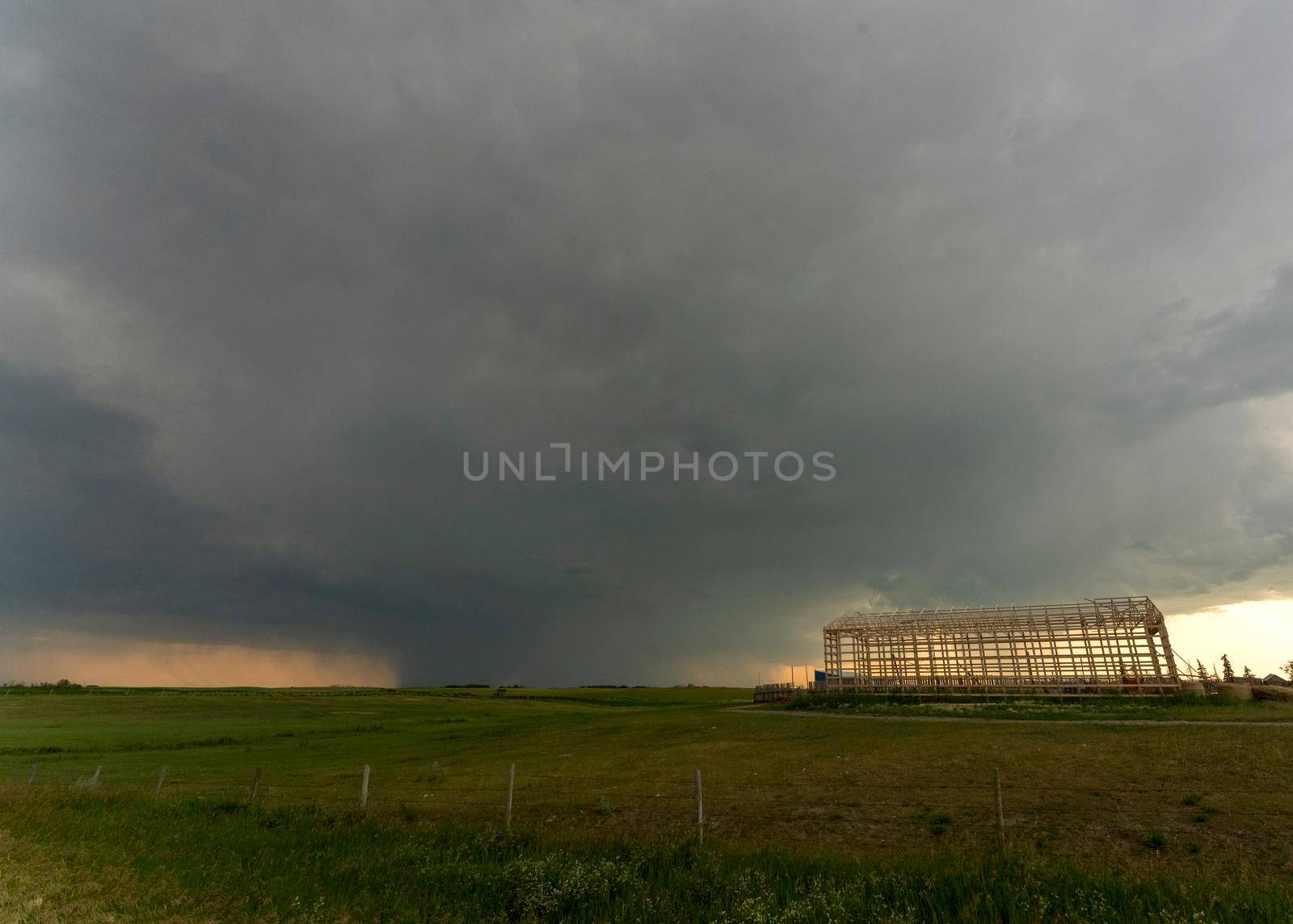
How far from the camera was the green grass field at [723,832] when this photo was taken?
1189cm

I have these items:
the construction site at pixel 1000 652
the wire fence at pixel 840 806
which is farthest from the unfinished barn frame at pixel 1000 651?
the wire fence at pixel 840 806

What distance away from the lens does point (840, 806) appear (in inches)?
886

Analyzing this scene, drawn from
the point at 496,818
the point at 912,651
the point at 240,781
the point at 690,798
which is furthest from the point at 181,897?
the point at 912,651

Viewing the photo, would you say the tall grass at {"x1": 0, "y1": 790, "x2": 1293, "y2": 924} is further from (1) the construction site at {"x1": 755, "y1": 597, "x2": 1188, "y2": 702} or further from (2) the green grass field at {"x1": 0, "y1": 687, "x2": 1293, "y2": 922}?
(1) the construction site at {"x1": 755, "y1": 597, "x2": 1188, "y2": 702}

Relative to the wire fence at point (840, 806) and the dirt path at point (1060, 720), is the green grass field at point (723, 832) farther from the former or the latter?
the dirt path at point (1060, 720)

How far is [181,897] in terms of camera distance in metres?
12.2

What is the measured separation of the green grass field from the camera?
11.9 metres

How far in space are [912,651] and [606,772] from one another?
43.6 metres

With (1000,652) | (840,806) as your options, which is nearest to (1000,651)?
(1000,652)

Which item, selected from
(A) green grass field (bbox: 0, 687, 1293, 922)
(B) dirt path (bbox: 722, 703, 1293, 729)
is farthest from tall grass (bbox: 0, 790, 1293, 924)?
(B) dirt path (bbox: 722, 703, 1293, 729)

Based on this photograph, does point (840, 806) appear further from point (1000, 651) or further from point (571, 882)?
point (1000, 651)

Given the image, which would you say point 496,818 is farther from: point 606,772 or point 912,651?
point 912,651

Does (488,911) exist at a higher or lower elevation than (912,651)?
lower

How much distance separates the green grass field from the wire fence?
13cm
